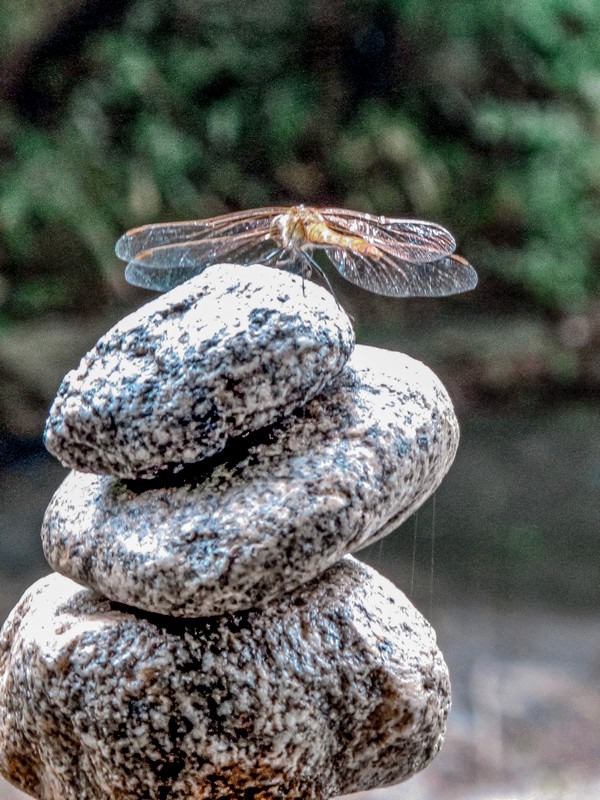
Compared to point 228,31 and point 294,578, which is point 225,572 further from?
point 228,31

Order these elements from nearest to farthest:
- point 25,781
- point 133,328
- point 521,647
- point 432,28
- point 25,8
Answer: point 133,328 < point 25,781 < point 521,647 < point 25,8 < point 432,28

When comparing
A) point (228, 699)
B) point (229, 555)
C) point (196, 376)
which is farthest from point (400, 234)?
point (228, 699)

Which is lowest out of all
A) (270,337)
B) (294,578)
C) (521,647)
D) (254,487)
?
(521,647)

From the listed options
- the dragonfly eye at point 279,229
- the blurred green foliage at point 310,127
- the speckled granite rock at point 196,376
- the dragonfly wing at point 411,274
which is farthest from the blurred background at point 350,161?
the speckled granite rock at point 196,376

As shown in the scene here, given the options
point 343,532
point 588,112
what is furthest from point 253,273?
point 588,112

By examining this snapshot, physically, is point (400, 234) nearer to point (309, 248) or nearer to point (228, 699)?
point (309, 248)

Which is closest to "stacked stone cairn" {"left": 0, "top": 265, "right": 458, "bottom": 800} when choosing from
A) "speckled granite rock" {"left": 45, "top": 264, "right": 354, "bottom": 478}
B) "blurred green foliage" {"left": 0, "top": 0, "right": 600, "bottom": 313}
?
"speckled granite rock" {"left": 45, "top": 264, "right": 354, "bottom": 478}
